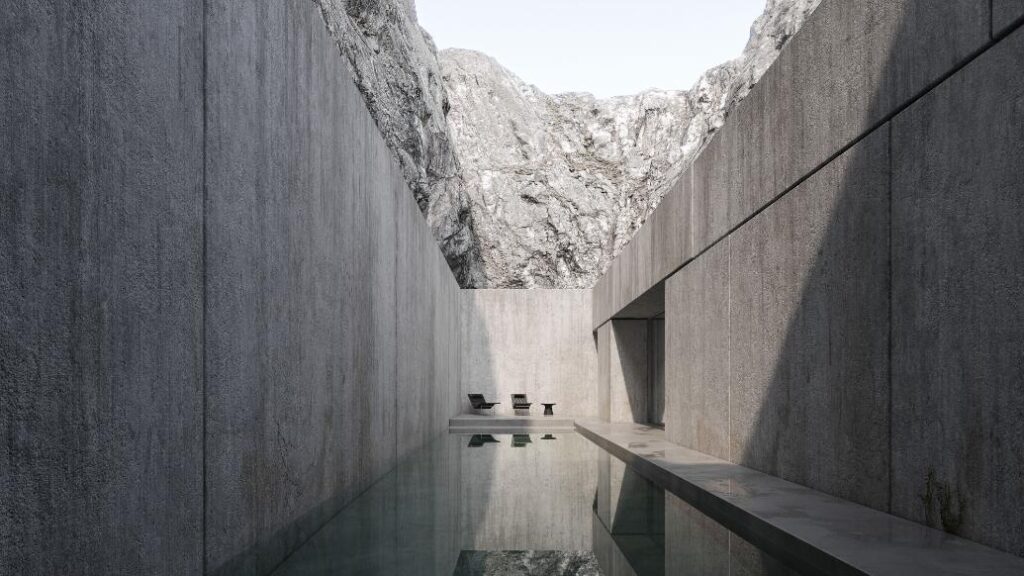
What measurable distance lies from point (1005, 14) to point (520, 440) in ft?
34.7

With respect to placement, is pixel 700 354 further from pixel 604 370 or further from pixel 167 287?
pixel 604 370

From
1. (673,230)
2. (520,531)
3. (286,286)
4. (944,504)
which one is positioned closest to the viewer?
(944,504)

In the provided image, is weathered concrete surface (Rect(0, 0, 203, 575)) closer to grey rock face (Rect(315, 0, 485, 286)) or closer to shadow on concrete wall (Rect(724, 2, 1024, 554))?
shadow on concrete wall (Rect(724, 2, 1024, 554))

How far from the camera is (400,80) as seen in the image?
25766mm

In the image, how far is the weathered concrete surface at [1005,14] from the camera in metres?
3.38

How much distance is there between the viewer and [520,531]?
4922 millimetres

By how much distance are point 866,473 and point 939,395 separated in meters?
0.95

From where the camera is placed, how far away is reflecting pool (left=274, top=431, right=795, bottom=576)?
391 centimetres

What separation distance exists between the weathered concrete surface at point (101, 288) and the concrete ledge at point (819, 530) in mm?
2618

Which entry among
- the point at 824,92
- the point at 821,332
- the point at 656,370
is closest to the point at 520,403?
the point at 656,370

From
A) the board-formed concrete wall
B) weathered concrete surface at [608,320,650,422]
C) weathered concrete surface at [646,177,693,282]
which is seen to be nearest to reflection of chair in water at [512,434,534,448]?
weathered concrete surface at [608,320,650,422]

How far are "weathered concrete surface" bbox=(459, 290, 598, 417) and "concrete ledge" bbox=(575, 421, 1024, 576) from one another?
38.6 feet

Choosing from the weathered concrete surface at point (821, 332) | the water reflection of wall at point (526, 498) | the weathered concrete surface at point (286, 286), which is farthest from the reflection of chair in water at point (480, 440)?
the weathered concrete surface at point (821, 332)

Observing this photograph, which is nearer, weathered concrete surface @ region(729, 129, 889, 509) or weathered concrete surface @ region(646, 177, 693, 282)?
weathered concrete surface @ region(729, 129, 889, 509)
